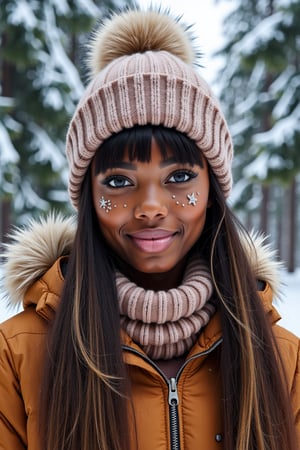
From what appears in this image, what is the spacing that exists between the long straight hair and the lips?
0.17 m

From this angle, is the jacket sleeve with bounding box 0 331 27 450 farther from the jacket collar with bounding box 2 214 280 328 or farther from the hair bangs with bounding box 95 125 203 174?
the hair bangs with bounding box 95 125 203 174

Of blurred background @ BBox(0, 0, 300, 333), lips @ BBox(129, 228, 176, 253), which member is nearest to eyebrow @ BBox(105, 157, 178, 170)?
lips @ BBox(129, 228, 176, 253)

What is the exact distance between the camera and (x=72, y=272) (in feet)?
5.70

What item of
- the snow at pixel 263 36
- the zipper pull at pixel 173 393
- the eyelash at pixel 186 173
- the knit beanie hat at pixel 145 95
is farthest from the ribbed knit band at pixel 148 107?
the snow at pixel 263 36

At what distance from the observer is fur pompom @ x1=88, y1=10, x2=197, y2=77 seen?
196cm

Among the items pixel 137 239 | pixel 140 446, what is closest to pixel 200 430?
pixel 140 446

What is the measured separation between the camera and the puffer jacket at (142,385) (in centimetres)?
162

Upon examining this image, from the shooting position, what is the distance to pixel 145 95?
1.71 metres

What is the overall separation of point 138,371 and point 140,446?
0.23 metres

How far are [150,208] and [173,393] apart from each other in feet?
1.98

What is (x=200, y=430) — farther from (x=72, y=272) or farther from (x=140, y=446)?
(x=72, y=272)

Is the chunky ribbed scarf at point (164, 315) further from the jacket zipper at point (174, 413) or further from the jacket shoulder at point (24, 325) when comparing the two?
the jacket shoulder at point (24, 325)

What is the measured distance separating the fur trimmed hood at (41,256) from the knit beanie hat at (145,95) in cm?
14

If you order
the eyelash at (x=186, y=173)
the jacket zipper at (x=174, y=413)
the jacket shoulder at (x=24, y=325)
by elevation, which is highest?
the eyelash at (x=186, y=173)
